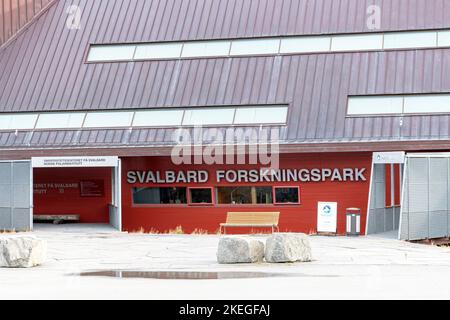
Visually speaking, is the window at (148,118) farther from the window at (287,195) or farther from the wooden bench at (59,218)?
the wooden bench at (59,218)

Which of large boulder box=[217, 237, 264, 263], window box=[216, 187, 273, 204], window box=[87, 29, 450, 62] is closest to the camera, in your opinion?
large boulder box=[217, 237, 264, 263]

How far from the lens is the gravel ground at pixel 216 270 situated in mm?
14609

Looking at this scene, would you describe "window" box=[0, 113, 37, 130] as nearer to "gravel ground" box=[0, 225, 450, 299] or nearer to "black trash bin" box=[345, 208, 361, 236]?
"gravel ground" box=[0, 225, 450, 299]

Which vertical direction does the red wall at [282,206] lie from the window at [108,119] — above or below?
below

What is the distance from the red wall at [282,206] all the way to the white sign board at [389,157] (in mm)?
1131

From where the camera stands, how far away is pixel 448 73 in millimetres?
32438

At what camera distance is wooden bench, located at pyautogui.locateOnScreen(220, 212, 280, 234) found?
30453mm

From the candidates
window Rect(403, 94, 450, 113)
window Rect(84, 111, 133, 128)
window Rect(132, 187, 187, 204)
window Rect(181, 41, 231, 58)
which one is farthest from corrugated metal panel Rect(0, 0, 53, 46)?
window Rect(403, 94, 450, 113)

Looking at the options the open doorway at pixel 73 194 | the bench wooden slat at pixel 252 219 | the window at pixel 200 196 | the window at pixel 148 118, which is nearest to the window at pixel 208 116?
the window at pixel 148 118

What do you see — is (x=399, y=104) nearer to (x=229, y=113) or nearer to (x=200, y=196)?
(x=229, y=113)

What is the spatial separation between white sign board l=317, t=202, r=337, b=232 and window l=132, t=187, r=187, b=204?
5.28 metres

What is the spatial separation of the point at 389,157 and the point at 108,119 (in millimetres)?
10861
